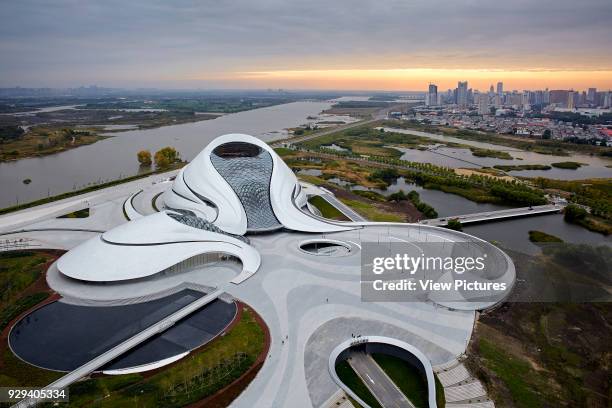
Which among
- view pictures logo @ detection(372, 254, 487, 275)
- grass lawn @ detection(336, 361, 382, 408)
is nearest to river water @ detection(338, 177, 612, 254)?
view pictures logo @ detection(372, 254, 487, 275)

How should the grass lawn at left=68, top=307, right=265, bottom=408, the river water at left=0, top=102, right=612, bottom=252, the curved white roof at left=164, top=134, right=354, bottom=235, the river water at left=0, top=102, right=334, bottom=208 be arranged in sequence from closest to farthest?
1. the grass lawn at left=68, top=307, right=265, bottom=408
2. the curved white roof at left=164, top=134, right=354, bottom=235
3. the river water at left=0, top=102, right=612, bottom=252
4. the river water at left=0, top=102, right=334, bottom=208

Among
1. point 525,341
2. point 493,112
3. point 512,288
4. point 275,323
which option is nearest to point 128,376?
point 275,323

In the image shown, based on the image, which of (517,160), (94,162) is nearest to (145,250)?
(94,162)

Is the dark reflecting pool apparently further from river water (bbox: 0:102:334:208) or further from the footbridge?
river water (bbox: 0:102:334:208)

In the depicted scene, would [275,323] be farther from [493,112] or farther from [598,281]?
[493,112]

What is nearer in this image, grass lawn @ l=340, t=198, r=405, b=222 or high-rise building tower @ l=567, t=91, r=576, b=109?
grass lawn @ l=340, t=198, r=405, b=222

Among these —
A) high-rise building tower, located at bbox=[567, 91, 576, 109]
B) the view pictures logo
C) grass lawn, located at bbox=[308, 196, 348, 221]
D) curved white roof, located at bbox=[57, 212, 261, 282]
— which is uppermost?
high-rise building tower, located at bbox=[567, 91, 576, 109]

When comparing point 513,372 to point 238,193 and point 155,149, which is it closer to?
point 238,193

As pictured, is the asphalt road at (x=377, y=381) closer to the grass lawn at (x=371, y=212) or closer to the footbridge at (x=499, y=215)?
the grass lawn at (x=371, y=212)
